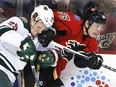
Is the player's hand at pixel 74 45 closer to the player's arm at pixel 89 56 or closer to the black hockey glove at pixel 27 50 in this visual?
the player's arm at pixel 89 56

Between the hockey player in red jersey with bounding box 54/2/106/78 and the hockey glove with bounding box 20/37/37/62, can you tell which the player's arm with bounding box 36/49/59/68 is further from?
the hockey glove with bounding box 20/37/37/62

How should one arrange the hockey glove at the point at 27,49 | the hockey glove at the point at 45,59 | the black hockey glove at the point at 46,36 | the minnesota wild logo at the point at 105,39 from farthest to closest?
the minnesota wild logo at the point at 105,39 → the hockey glove at the point at 45,59 → the black hockey glove at the point at 46,36 → the hockey glove at the point at 27,49

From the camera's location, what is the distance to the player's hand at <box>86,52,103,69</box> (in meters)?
1.79

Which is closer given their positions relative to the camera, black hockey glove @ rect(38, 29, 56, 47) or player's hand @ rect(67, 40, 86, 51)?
black hockey glove @ rect(38, 29, 56, 47)

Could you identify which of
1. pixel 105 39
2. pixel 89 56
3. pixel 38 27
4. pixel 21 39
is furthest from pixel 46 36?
pixel 105 39

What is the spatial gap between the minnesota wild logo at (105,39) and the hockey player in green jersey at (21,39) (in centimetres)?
36

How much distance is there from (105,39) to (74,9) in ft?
0.84

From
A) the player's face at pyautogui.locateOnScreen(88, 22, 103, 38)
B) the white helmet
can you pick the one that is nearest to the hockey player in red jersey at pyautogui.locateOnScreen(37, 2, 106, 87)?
the player's face at pyautogui.locateOnScreen(88, 22, 103, 38)

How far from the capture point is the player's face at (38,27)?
64.5 inches

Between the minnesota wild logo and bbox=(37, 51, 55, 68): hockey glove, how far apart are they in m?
0.32

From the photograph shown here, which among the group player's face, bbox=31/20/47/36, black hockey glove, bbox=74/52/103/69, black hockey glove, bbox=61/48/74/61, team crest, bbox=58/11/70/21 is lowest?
black hockey glove, bbox=74/52/103/69

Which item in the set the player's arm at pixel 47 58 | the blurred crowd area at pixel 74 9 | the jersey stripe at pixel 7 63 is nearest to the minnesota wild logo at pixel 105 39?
the blurred crowd area at pixel 74 9

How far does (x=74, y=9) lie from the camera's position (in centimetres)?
186

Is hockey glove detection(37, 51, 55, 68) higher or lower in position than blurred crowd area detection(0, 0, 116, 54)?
lower
